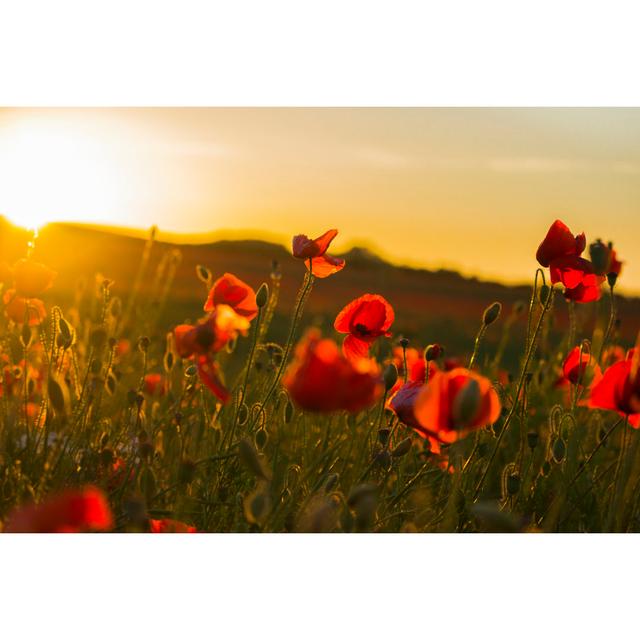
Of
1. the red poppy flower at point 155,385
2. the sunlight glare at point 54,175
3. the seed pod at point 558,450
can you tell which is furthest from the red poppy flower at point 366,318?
the sunlight glare at point 54,175

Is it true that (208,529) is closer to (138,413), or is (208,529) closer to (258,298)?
(138,413)

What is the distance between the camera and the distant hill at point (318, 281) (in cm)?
227

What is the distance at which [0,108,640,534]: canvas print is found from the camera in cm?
184

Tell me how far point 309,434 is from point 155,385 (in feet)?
1.58

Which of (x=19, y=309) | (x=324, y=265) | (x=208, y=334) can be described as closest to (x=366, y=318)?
(x=324, y=265)

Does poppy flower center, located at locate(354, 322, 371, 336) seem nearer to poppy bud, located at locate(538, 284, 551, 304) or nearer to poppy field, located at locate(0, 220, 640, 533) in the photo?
poppy field, located at locate(0, 220, 640, 533)

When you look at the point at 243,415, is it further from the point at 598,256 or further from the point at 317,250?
the point at 598,256

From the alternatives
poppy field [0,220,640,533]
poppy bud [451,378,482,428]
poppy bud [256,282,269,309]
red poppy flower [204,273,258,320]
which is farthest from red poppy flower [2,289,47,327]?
poppy bud [451,378,482,428]

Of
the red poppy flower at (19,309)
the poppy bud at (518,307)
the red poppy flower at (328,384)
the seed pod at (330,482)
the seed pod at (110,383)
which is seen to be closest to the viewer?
the red poppy flower at (328,384)

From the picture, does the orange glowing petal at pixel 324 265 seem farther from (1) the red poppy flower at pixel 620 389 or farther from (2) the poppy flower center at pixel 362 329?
(1) the red poppy flower at pixel 620 389

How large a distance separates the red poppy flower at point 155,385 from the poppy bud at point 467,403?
44.2 inches

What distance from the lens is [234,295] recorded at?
184cm
